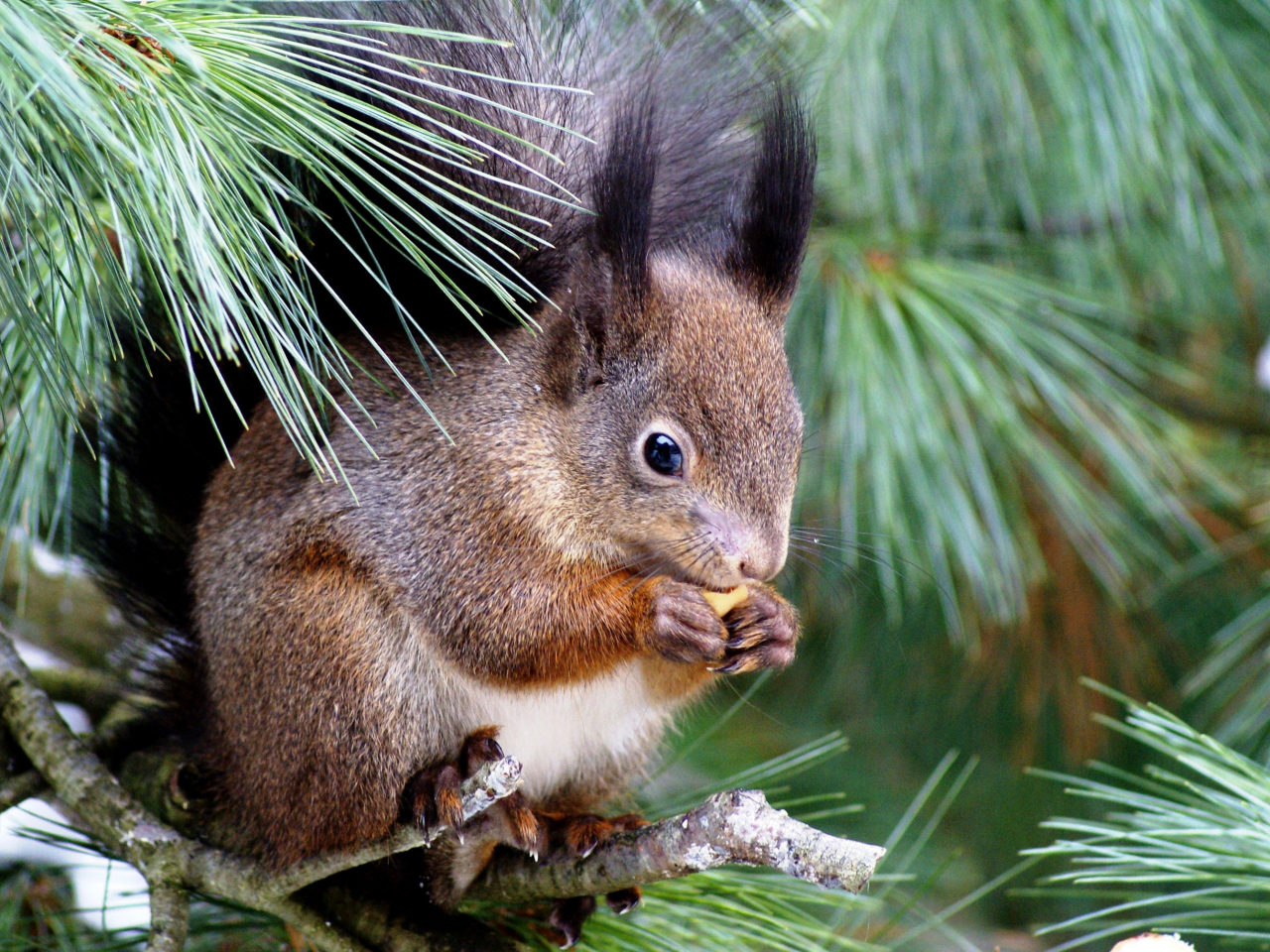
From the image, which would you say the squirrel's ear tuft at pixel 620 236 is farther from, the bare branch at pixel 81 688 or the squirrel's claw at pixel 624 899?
the bare branch at pixel 81 688

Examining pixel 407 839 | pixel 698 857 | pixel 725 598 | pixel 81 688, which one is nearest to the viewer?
pixel 698 857

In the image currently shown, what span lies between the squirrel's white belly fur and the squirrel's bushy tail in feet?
1.30

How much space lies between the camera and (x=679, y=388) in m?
1.36

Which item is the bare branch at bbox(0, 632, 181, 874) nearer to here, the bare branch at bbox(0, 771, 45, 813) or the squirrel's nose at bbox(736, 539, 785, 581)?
the bare branch at bbox(0, 771, 45, 813)

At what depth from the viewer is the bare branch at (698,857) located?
969 millimetres

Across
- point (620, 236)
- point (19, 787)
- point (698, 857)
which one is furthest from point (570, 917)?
point (620, 236)

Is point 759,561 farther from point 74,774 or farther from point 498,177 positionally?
point 74,774

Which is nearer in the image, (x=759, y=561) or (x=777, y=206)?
(x=759, y=561)

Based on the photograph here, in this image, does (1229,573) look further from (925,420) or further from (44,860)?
(44,860)

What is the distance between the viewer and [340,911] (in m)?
1.32

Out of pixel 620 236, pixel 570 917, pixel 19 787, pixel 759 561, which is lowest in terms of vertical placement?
pixel 570 917

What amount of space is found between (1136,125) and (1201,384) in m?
0.92

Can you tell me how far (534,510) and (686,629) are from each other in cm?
21

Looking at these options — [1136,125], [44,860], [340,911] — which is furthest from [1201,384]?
[44,860]
